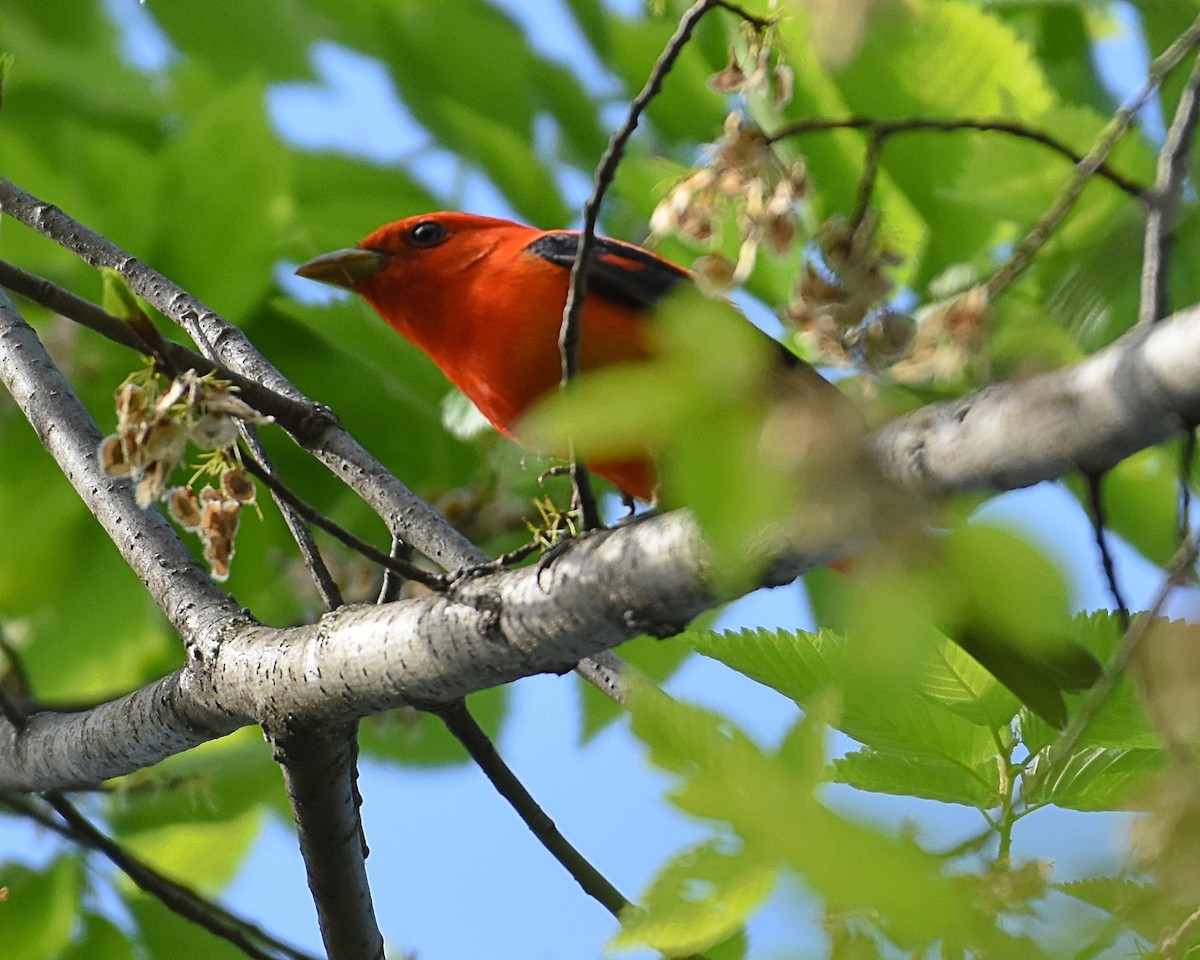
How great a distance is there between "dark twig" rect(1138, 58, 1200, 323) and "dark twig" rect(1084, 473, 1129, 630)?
5.7 inches

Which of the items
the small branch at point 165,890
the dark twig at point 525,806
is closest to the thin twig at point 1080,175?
the dark twig at point 525,806

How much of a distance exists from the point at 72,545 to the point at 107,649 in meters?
0.31

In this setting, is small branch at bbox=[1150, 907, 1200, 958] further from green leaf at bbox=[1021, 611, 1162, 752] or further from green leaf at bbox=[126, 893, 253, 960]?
green leaf at bbox=[126, 893, 253, 960]

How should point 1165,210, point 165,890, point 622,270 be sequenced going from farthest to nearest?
point 622,270 < point 165,890 < point 1165,210

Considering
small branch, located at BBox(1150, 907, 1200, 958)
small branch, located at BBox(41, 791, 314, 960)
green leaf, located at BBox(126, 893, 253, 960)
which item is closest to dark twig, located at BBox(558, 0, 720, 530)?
small branch, located at BBox(1150, 907, 1200, 958)

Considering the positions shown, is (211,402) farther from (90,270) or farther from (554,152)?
(554,152)

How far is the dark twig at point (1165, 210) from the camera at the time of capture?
1233 mm

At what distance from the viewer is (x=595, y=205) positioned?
1583 millimetres

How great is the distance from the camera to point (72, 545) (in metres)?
3.87

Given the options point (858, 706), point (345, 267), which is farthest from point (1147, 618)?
point (345, 267)

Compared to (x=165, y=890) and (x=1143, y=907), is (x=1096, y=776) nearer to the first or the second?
(x=1143, y=907)

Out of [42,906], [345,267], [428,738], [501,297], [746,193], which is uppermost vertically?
[345,267]

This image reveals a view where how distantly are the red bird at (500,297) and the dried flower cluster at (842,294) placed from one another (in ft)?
4.06

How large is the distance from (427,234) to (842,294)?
2466 millimetres
